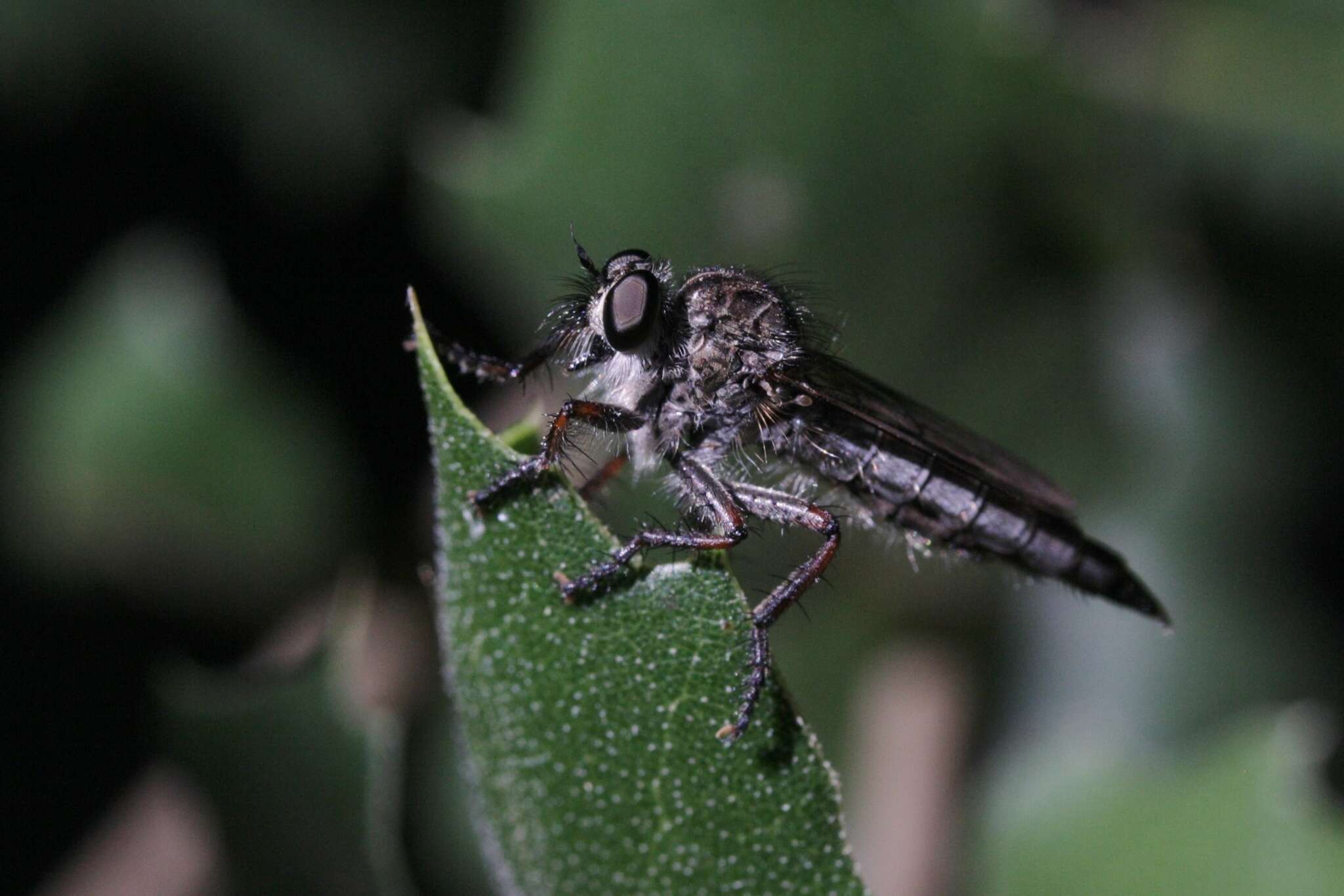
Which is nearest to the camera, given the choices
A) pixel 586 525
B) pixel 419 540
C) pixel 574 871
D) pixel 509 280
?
pixel 586 525

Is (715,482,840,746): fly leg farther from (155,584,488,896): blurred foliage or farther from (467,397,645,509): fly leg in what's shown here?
(155,584,488,896): blurred foliage

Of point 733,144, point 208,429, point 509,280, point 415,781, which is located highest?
point 733,144

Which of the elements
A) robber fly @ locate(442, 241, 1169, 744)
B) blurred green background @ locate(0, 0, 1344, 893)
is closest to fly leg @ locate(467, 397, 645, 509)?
robber fly @ locate(442, 241, 1169, 744)

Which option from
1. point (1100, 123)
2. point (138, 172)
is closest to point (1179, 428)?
point (1100, 123)

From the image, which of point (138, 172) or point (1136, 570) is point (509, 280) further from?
point (1136, 570)

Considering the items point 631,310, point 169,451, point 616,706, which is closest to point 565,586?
point 616,706
